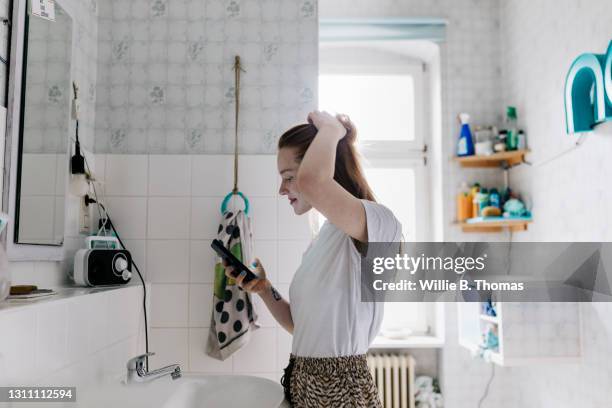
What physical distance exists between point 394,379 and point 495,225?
100 centimetres

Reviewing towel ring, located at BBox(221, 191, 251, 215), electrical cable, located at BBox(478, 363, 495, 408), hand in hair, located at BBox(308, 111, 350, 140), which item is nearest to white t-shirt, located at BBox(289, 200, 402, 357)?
hand in hair, located at BBox(308, 111, 350, 140)

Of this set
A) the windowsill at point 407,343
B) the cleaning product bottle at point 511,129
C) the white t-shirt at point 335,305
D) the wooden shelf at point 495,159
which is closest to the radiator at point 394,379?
the windowsill at point 407,343

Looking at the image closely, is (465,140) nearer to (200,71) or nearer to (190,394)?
(200,71)

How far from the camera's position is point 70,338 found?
109cm

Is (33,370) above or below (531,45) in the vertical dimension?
below

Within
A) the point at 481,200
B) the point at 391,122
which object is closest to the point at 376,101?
Answer: the point at 391,122

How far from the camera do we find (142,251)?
67.1 inches

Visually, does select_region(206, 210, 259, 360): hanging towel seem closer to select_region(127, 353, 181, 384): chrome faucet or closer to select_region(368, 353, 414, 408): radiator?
select_region(127, 353, 181, 384): chrome faucet

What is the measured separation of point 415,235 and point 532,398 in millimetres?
1033

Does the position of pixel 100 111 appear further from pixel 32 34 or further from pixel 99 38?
pixel 32 34

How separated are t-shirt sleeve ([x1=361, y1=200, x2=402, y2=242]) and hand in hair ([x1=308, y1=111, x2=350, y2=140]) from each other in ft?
0.60

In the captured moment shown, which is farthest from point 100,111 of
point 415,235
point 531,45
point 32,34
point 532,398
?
point 532,398

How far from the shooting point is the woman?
1.00m

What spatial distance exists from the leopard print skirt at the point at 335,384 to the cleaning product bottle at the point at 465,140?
1693mm
